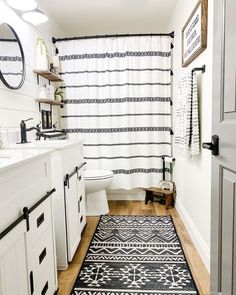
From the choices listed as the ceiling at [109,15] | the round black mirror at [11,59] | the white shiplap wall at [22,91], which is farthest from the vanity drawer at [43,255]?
the ceiling at [109,15]

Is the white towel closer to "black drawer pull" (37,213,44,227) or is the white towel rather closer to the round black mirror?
"black drawer pull" (37,213,44,227)

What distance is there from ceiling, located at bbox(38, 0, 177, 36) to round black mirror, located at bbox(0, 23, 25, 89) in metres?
0.79

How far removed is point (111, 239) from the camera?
7.68 feet

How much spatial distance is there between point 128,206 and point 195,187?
1213 millimetres

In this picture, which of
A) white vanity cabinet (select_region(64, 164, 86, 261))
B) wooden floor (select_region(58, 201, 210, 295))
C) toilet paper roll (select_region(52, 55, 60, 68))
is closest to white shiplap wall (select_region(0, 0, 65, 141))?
toilet paper roll (select_region(52, 55, 60, 68))

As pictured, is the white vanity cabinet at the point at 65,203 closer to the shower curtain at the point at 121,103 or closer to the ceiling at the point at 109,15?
the shower curtain at the point at 121,103

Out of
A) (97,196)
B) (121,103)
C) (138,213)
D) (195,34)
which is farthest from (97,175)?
(195,34)

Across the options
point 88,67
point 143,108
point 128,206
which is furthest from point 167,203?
point 88,67

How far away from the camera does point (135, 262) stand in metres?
1.95

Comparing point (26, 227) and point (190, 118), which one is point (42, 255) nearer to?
point (26, 227)

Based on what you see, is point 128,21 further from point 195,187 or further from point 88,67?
point 195,187

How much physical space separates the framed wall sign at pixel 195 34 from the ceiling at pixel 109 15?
70 centimetres

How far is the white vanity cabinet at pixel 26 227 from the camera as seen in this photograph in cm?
97

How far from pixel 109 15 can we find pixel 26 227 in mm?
2665
